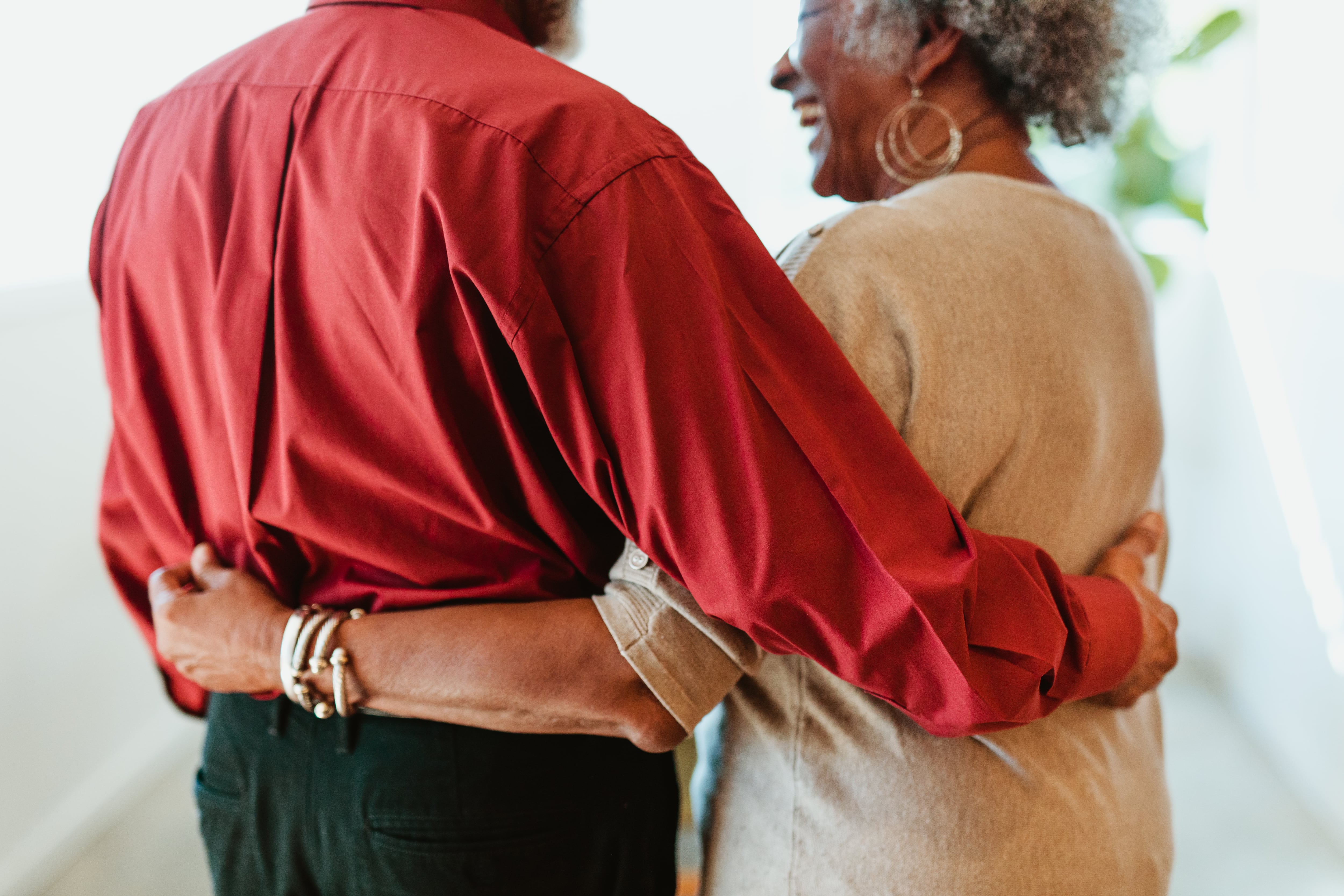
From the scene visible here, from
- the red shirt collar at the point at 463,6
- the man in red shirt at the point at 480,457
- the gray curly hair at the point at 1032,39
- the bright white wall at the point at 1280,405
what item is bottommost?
the bright white wall at the point at 1280,405

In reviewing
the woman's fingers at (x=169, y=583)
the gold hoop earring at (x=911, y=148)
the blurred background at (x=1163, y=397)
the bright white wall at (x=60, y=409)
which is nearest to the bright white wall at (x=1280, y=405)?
the blurred background at (x=1163, y=397)

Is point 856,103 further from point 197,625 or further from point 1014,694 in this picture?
point 197,625

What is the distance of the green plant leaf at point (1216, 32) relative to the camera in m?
2.52

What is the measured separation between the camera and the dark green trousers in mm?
805

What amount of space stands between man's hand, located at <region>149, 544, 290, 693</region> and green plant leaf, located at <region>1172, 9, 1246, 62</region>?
8.73 feet

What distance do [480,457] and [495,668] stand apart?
0.16 metres

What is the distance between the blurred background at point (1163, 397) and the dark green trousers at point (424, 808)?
1.02 meters

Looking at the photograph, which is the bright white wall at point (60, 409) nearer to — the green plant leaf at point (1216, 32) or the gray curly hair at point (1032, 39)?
the gray curly hair at point (1032, 39)

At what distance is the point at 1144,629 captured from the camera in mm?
885

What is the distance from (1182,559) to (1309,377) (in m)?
0.96

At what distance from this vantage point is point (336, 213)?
0.69m

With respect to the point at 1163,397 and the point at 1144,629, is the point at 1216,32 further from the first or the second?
the point at 1144,629

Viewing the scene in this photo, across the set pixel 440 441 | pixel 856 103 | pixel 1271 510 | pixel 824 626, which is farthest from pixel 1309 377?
pixel 440 441

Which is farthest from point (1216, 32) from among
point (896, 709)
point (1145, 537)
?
point (896, 709)
